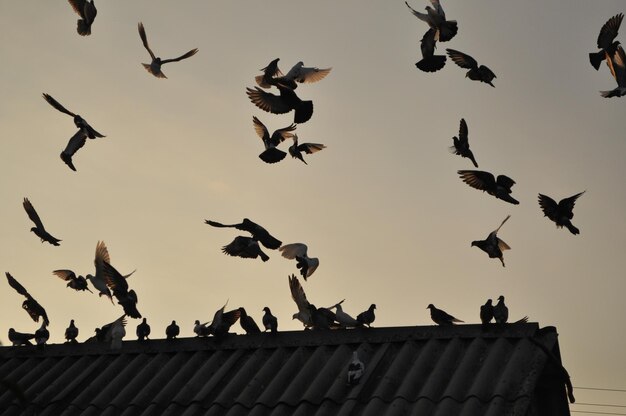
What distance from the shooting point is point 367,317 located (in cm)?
1148

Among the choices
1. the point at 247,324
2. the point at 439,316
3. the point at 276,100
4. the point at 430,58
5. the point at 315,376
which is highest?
the point at 430,58

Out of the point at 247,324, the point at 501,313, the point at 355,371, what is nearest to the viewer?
the point at 355,371

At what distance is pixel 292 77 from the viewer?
13102 millimetres

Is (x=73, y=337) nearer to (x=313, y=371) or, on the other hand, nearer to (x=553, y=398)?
(x=313, y=371)

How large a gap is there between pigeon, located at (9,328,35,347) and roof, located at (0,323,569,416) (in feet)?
5.75

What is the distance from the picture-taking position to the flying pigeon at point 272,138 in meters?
12.6

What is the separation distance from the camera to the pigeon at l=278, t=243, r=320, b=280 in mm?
Result: 12430

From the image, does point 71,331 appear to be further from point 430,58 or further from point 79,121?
point 430,58

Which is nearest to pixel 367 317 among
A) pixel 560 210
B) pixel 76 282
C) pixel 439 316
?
pixel 439 316

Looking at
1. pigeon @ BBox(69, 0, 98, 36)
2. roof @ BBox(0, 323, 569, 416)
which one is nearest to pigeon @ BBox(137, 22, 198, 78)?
pigeon @ BBox(69, 0, 98, 36)

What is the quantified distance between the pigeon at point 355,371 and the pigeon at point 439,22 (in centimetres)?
427

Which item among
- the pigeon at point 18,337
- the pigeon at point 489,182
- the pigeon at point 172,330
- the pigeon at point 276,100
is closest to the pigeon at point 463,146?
the pigeon at point 489,182

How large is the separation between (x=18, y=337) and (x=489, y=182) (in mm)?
6095

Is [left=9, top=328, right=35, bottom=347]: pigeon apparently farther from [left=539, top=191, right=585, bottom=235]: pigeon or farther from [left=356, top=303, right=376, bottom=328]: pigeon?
[left=539, top=191, right=585, bottom=235]: pigeon
